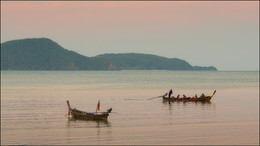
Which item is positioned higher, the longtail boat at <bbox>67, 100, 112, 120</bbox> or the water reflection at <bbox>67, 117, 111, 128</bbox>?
the longtail boat at <bbox>67, 100, 112, 120</bbox>

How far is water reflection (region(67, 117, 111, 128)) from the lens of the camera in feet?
117

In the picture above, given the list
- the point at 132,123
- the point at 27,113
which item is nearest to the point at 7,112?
the point at 27,113

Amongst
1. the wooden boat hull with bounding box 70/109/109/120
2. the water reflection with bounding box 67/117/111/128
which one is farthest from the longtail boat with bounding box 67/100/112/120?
the water reflection with bounding box 67/117/111/128

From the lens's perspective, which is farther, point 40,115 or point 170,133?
point 40,115

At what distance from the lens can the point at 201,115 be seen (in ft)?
144

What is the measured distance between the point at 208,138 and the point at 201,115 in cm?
1414

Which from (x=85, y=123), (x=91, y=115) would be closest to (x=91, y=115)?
(x=91, y=115)

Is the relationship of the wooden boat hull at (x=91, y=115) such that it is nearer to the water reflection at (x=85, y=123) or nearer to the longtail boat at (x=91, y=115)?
the longtail boat at (x=91, y=115)

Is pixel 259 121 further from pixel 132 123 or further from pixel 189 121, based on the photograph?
pixel 132 123

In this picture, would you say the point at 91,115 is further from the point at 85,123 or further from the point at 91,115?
the point at 85,123

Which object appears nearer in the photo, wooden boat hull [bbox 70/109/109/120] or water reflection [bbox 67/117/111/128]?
water reflection [bbox 67/117/111/128]

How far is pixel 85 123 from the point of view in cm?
3744

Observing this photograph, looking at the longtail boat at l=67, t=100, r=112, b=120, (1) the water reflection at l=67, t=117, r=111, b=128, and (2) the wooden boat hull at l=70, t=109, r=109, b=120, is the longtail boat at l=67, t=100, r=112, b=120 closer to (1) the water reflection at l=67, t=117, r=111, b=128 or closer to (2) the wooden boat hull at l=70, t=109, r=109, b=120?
(2) the wooden boat hull at l=70, t=109, r=109, b=120

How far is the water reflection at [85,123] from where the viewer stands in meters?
35.7
